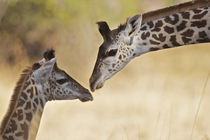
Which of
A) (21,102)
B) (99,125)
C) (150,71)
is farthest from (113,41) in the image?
(150,71)

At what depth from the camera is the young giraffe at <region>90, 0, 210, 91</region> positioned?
1005cm

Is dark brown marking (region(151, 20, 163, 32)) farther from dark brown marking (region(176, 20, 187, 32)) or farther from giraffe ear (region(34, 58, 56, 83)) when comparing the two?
giraffe ear (region(34, 58, 56, 83))

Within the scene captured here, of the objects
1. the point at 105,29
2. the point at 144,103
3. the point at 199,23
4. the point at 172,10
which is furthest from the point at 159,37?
the point at 144,103

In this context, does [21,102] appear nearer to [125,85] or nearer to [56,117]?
[56,117]

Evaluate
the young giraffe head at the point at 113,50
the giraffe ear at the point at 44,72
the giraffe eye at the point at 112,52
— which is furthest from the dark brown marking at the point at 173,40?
the giraffe ear at the point at 44,72

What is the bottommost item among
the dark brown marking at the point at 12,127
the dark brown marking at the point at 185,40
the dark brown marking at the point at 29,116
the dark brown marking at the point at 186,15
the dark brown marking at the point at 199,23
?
the dark brown marking at the point at 185,40

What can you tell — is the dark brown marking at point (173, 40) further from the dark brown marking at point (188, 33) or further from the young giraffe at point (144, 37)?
the dark brown marking at point (188, 33)

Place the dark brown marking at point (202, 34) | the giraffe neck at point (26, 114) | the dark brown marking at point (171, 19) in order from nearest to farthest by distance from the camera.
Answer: the giraffe neck at point (26, 114) → the dark brown marking at point (202, 34) → the dark brown marking at point (171, 19)

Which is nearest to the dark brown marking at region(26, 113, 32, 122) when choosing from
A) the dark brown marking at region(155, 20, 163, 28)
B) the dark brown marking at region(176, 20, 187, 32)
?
the dark brown marking at region(155, 20, 163, 28)

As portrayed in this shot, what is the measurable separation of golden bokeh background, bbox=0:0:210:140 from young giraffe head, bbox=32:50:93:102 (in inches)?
116

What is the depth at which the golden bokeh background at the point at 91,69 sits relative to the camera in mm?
13508

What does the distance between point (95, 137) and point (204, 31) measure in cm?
354

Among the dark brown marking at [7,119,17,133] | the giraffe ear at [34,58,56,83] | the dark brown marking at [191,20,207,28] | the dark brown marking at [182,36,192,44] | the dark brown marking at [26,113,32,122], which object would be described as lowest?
the dark brown marking at [182,36,192,44]

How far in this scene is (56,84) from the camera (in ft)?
30.5
